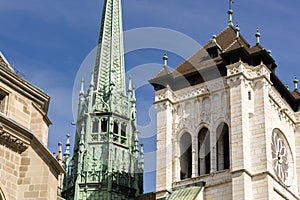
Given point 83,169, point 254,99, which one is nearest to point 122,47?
point 83,169

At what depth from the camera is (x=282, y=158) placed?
37.5m

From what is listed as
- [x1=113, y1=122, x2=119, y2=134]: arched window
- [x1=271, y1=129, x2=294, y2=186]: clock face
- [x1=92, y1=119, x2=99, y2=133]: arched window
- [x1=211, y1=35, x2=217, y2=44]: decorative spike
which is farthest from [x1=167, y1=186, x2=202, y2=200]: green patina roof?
[x1=211, y1=35, x2=217, y2=44]: decorative spike

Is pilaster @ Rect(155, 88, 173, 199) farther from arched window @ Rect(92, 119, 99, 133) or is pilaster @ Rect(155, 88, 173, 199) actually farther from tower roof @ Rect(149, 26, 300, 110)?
arched window @ Rect(92, 119, 99, 133)

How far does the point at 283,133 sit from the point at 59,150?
15.8 metres

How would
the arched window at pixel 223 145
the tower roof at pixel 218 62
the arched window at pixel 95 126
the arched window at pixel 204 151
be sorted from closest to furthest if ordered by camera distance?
the arched window at pixel 223 145
the arched window at pixel 204 151
the tower roof at pixel 218 62
the arched window at pixel 95 126

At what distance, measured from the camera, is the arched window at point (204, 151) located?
119 feet

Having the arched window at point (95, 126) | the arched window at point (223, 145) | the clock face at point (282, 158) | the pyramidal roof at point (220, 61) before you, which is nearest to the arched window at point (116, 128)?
the arched window at point (95, 126)

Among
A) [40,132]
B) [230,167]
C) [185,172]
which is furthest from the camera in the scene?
[185,172]

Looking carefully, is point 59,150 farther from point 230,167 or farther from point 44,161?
point 44,161

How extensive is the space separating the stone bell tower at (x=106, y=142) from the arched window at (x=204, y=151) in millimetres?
4942

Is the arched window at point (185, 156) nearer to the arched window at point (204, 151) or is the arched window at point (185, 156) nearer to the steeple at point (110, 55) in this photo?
the arched window at point (204, 151)

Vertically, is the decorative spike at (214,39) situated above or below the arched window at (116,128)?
above

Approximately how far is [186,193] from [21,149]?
699 inches

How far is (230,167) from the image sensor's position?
3441 cm
